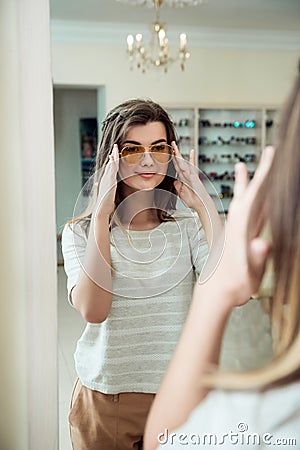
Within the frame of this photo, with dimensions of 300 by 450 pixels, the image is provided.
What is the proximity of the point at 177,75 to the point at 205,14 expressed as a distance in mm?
90

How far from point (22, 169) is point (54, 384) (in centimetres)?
25

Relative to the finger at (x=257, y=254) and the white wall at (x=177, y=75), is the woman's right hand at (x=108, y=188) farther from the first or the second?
the finger at (x=257, y=254)

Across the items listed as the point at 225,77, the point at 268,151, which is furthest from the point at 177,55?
the point at 268,151

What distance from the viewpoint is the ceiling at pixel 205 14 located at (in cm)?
62

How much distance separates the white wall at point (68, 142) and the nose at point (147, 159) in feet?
0.24

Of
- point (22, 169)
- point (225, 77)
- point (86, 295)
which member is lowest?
point (86, 295)

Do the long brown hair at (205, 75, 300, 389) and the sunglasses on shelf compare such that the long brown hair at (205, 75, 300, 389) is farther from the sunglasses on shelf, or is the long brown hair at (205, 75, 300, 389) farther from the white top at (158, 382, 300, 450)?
the sunglasses on shelf

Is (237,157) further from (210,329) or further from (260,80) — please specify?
(210,329)

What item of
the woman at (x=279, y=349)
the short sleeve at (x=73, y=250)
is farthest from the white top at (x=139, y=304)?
the woman at (x=279, y=349)

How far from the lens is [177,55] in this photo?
62 centimetres

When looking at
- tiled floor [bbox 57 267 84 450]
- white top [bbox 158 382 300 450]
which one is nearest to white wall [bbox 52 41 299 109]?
tiled floor [bbox 57 267 84 450]

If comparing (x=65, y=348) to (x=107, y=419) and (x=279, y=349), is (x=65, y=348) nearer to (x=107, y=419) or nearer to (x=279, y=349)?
(x=107, y=419)

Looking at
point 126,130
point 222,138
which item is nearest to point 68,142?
point 126,130

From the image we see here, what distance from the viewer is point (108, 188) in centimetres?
62
